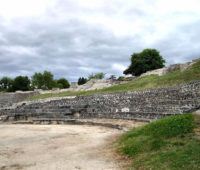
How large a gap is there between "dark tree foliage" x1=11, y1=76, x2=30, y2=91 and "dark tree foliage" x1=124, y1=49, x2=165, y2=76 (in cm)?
2742

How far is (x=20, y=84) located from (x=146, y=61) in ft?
106

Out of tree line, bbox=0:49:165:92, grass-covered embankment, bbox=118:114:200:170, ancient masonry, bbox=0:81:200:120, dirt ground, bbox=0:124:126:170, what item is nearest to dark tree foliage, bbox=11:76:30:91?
tree line, bbox=0:49:165:92

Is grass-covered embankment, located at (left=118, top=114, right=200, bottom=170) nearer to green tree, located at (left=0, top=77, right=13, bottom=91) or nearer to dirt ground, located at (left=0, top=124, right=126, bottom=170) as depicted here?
dirt ground, located at (left=0, top=124, right=126, bottom=170)

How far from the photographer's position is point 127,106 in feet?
45.7

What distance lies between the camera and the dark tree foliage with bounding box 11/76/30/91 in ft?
173

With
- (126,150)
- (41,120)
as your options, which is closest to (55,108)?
(41,120)

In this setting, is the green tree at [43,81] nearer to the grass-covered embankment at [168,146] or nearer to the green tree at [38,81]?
the green tree at [38,81]

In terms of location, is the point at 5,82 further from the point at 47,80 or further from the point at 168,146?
the point at 168,146

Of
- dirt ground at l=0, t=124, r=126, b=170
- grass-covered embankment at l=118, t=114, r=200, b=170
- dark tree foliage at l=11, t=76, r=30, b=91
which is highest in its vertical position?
dark tree foliage at l=11, t=76, r=30, b=91

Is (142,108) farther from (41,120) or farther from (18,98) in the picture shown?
(18,98)

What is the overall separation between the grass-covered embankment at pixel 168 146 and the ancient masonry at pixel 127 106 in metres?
3.69

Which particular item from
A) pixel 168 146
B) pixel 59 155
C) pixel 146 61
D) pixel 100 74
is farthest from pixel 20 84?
pixel 168 146

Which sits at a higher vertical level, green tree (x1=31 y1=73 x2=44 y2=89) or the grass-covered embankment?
green tree (x1=31 y1=73 x2=44 y2=89)

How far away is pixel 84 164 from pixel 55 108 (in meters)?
12.9
